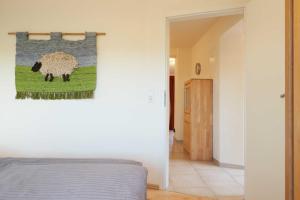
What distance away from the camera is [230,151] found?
405 cm

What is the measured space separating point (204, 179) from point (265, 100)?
1.65 meters

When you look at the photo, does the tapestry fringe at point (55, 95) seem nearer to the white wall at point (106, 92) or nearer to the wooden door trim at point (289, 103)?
the white wall at point (106, 92)

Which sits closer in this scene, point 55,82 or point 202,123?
point 55,82

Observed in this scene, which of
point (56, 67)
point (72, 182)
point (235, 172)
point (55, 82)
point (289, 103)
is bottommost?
point (235, 172)

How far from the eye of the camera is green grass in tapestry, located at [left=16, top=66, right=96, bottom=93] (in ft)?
9.56

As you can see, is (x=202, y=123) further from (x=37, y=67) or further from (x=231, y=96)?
(x=37, y=67)

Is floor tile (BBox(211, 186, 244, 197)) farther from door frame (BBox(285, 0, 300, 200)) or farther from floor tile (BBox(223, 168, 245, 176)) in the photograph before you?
door frame (BBox(285, 0, 300, 200))

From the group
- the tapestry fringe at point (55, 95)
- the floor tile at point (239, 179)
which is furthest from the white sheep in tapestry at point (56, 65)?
the floor tile at point (239, 179)

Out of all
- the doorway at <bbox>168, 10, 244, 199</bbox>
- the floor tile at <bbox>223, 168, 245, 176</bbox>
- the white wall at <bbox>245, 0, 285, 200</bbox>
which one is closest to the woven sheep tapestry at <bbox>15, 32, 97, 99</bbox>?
the doorway at <bbox>168, 10, 244, 199</bbox>

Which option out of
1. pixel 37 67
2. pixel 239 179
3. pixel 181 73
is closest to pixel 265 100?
pixel 239 179

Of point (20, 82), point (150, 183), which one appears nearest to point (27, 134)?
point (20, 82)

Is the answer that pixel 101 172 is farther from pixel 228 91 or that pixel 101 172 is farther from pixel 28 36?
pixel 228 91

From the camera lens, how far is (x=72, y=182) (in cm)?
130

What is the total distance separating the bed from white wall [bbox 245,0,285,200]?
40.7 inches
